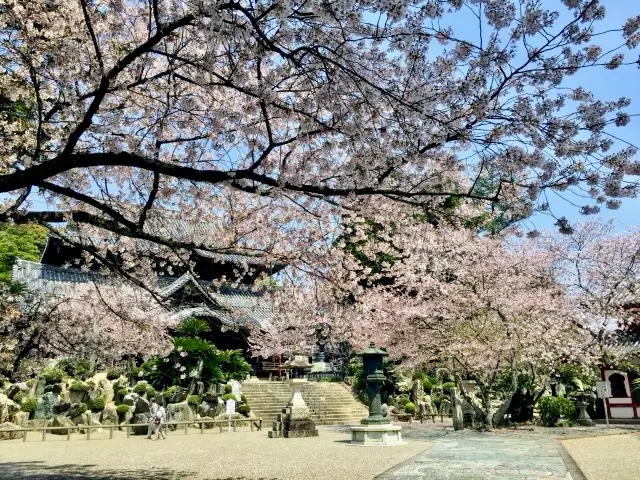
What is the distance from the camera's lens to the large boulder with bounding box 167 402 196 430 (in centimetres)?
2034

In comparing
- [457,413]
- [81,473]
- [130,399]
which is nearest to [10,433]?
[130,399]

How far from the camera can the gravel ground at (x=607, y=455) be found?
883cm

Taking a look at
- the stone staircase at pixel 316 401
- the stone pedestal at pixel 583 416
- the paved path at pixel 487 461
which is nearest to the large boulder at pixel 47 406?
the stone staircase at pixel 316 401

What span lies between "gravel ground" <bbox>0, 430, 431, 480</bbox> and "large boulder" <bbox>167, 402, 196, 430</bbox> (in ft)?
9.75

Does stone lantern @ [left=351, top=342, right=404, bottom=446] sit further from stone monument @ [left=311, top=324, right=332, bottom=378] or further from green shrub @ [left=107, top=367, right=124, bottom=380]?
stone monument @ [left=311, top=324, right=332, bottom=378]

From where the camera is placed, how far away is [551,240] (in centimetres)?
2783

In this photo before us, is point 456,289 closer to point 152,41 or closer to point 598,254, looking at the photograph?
point 598,254

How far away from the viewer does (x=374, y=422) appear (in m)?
14.6

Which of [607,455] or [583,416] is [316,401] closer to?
[583,416]

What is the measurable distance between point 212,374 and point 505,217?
18555 mm

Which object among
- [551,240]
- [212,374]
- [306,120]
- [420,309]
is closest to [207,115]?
[306,120]

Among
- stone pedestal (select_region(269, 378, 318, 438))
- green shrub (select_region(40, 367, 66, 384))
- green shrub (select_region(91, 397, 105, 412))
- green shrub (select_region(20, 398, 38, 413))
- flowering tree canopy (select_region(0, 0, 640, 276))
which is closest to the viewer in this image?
flowering tree canopy (select_region(0, 0, 640, 276))

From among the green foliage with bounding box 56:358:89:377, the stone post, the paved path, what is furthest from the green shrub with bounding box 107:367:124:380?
the paved path

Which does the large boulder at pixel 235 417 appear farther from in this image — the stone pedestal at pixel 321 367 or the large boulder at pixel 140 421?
the stone pedestal at pixel 321 367
